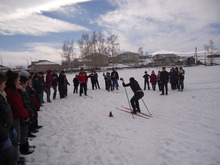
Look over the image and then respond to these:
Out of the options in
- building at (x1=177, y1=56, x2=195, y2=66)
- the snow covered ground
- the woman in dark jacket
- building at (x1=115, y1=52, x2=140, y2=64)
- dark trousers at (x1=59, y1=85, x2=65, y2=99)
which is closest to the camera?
the woman in dark jacket

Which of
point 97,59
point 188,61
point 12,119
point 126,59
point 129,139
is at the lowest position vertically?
point 129,139

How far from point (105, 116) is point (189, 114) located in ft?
13.0

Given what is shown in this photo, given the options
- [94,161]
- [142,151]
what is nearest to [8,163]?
[94,161]

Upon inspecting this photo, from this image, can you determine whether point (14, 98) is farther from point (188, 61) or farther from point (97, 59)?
point (188, 61)

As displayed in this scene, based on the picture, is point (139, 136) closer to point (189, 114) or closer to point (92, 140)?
point (92, 140)

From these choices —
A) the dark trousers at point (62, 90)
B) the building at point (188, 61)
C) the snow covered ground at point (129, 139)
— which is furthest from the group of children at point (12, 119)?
the building at point (188, 61)

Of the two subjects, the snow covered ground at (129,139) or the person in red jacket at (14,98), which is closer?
→ the person in red jacket at (14,98)

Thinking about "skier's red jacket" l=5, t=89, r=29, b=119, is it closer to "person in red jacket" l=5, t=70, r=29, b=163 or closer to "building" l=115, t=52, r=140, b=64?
"person in red jacket" l=5, t=70, r=29, b=163

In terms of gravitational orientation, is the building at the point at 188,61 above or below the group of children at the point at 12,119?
above

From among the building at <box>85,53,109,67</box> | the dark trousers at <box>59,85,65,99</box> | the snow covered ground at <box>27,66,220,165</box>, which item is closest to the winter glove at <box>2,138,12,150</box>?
the snow covered ground at <box>27,66,220,165</box>

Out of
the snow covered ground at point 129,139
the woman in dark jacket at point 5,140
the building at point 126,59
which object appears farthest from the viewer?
the building at point 126,59

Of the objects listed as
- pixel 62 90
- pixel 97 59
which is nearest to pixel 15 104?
pixel 62 90

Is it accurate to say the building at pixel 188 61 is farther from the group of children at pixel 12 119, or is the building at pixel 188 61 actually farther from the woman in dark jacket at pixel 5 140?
the woman in dark jacket at pixel 5 140

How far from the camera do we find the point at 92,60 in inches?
2013
